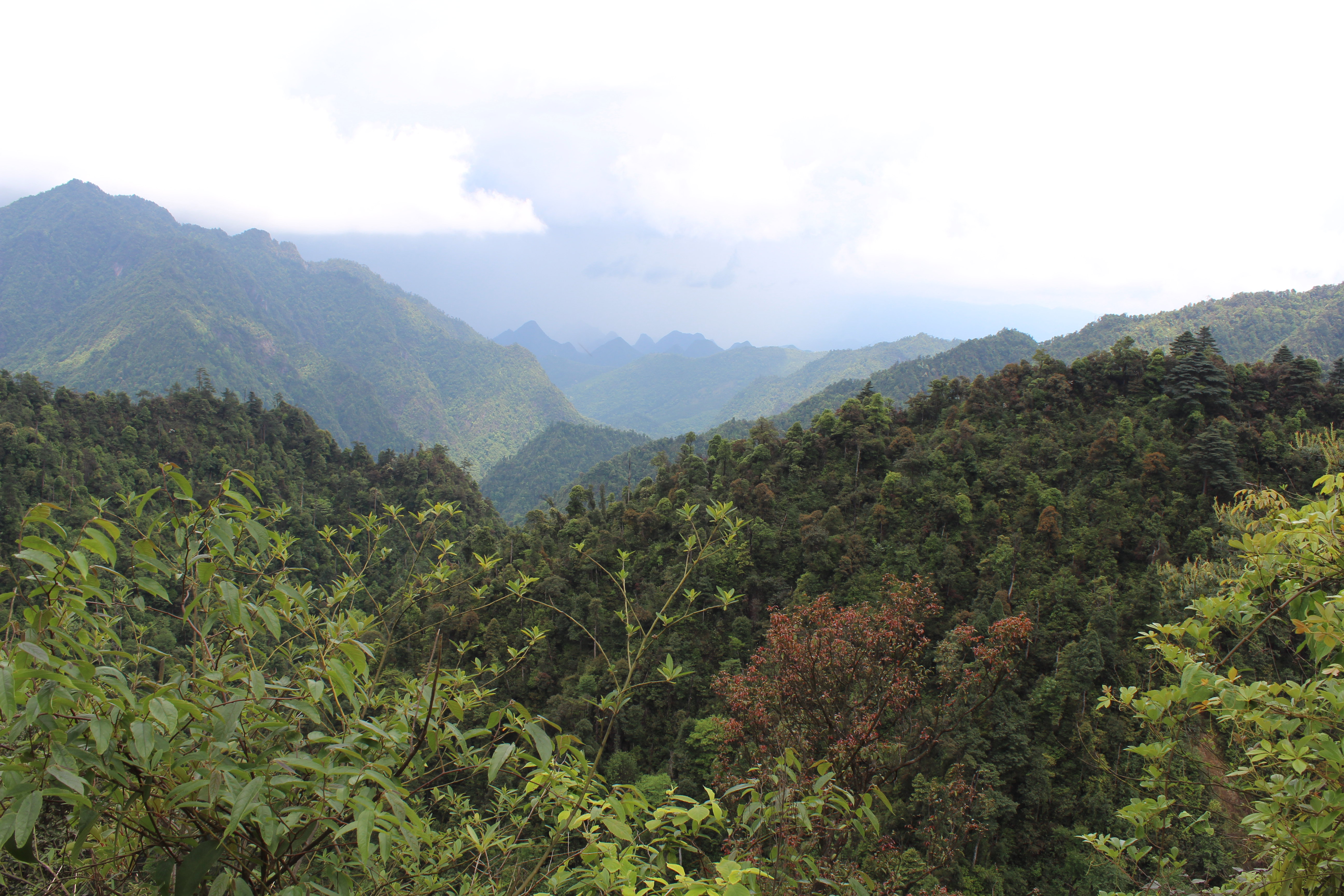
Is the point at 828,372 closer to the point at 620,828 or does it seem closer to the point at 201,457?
the point at 201,457

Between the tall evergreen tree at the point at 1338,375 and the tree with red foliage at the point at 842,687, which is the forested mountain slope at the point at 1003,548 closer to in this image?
the tall evergreen tree at the point at 1338,375

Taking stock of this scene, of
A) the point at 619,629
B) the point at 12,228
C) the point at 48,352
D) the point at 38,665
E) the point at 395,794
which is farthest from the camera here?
the point at 12,228

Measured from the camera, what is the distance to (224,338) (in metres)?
124

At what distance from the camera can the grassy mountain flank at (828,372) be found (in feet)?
524

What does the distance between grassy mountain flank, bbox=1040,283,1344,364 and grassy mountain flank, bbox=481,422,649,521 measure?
68.4m

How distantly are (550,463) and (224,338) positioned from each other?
267 ft

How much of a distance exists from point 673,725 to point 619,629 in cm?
457

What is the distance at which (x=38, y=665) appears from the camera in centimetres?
118

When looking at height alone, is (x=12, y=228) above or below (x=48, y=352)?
above

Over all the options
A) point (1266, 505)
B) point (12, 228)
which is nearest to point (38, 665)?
point (1266, 505)

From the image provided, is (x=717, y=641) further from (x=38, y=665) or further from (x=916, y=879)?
(x=38, y=665)

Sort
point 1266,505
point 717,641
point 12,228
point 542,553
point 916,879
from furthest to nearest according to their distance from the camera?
point 12,228 < point 542,553 < point 717,641 < point 916,879 < point 1266,505

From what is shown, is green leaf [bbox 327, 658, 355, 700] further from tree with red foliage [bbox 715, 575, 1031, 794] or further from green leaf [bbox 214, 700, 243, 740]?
tree with red foliage [bbox 715, 575, 1031, 794]

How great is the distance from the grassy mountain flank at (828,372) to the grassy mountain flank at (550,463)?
1997 inches
